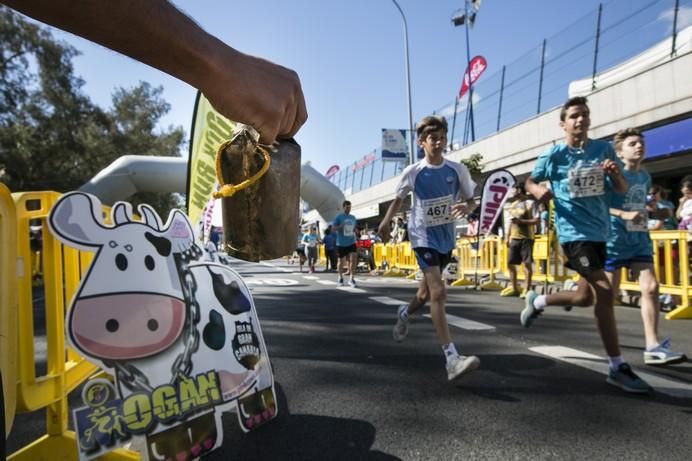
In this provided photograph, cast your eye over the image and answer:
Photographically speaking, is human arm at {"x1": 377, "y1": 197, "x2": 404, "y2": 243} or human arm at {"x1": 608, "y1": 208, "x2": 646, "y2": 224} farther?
human arm at {"x1": 377, "y1": 197, "x2": 404, "y2": 243}

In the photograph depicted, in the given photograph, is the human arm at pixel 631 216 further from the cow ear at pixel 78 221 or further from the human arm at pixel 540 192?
the cow ear at pixel 78 221

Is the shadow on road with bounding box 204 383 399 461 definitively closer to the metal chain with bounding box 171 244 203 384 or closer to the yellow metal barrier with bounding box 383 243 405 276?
the metal chain with bounding box 171 244 203 384

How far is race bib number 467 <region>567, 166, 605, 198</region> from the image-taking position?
319 centimetres

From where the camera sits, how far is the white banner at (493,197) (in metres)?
8.96

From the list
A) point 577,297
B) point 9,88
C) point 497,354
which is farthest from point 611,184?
point 9,88

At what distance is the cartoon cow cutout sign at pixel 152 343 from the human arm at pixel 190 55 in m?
1.12

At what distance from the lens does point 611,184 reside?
3438 mm

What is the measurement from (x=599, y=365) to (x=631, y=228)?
4.03ft

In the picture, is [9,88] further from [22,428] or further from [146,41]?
[146,41]

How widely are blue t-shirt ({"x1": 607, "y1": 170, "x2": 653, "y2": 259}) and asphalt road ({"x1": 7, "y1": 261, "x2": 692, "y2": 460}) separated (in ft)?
2.63

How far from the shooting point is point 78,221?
67.7 inches

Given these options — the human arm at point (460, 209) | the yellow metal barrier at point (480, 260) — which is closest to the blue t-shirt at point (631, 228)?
the human arm at point (460, 209)

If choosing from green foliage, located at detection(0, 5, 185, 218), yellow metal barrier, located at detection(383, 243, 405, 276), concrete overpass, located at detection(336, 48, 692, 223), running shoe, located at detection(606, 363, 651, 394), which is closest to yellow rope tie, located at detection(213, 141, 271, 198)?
running shoe, located at detection(606, 363, 651, 394)

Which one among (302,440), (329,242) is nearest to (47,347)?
(302,440)
